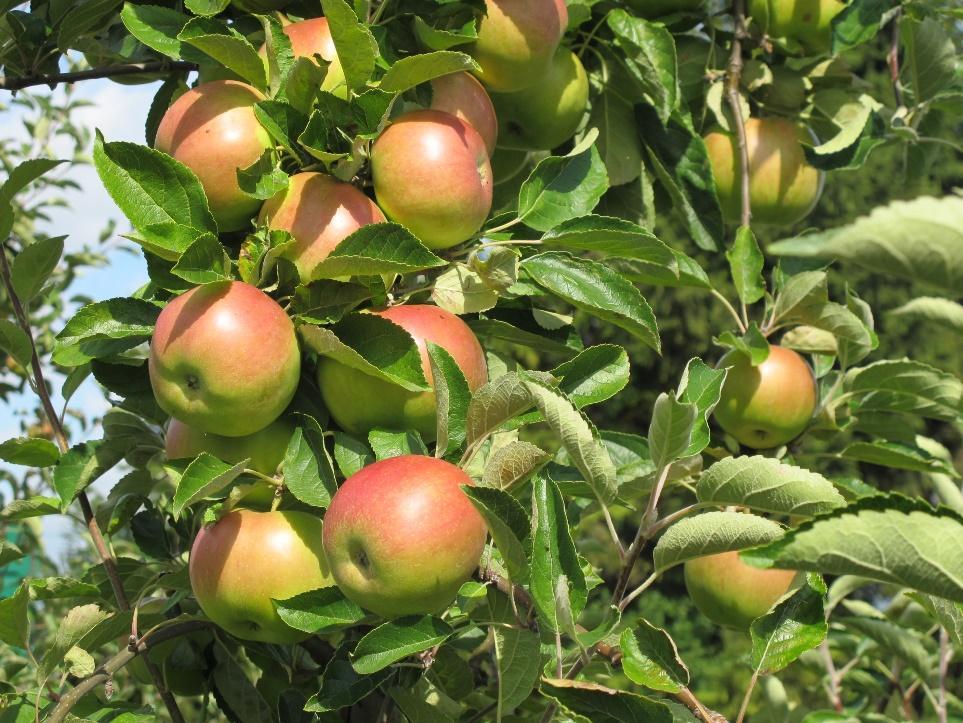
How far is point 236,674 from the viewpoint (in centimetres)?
129

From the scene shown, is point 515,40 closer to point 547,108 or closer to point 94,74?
point 547,108

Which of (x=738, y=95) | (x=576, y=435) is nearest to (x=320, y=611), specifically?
(x=576, y=435)

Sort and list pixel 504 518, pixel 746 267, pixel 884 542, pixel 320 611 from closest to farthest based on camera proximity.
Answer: pixel 884 542
pixel 504 518
pixel 320 611
pixel 746 267

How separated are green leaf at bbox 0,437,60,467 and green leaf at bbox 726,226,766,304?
950mm

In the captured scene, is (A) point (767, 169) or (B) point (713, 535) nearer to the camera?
(B) point (713, 535)

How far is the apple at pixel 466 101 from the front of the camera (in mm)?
1127

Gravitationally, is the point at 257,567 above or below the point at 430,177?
below

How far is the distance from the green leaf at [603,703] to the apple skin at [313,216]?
17.6 inches

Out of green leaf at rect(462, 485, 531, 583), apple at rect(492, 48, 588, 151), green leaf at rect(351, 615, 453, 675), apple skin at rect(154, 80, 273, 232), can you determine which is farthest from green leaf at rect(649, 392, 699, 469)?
apple at rect(492, 48, 588, 151)

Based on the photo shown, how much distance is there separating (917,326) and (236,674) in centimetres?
795

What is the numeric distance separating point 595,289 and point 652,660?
0.38 m

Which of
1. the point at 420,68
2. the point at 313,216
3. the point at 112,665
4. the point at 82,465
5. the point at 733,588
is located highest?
the point at 420,68

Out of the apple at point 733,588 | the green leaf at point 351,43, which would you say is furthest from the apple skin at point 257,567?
the apple at point 733,588

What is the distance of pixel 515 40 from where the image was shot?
118cm
